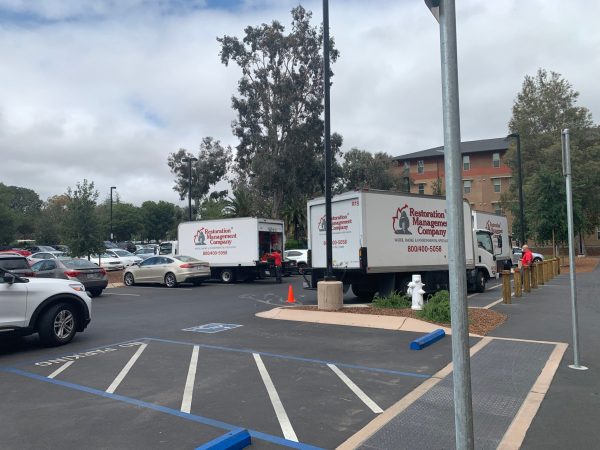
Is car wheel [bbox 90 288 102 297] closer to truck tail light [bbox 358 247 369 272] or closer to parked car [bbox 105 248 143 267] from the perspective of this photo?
truck tail light [bbox 358 247 369 272]

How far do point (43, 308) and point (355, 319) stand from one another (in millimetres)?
6212

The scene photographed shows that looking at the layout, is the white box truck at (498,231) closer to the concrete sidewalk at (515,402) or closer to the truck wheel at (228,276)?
the truck wheel at (228,276)

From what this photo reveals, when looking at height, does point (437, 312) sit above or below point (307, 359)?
above

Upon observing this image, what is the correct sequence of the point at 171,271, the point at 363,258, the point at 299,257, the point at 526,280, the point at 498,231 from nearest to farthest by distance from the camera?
Result: the point at 363,258
the point at 526,280
the point at 171,271
the point at 498,231
the point at 299,257

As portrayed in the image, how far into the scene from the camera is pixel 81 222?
2431 cm

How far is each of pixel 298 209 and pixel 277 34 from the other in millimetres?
14392

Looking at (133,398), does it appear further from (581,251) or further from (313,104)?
(581,251)

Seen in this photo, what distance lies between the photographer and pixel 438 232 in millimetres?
15836

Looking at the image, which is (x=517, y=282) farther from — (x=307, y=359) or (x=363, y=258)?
(x=307, y=359)

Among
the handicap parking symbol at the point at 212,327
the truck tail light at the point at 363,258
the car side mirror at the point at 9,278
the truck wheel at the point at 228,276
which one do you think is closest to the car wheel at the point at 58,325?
the car side mirror at the point at 9,278

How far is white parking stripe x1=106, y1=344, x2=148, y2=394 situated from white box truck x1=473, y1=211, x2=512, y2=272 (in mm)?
17134

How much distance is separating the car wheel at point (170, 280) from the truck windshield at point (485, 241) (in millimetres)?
12886

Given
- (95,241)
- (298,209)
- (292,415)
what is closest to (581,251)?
(298,209)

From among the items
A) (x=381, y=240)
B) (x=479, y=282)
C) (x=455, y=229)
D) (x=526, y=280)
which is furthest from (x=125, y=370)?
(x=526, y=280)
